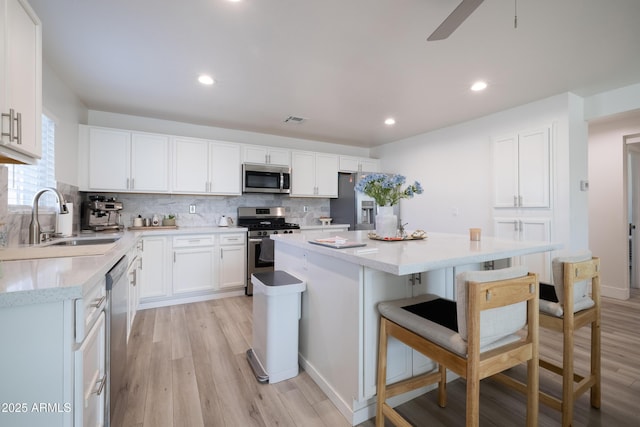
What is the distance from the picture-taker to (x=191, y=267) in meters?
3.62

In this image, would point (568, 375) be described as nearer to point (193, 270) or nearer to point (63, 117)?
point (193, 270)

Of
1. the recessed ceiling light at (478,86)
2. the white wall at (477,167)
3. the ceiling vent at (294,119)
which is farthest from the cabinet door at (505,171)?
the ceiling vent at (294,119)

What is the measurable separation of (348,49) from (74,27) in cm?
194

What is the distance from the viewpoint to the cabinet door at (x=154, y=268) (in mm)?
3357

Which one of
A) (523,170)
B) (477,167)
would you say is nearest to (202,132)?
(477,167)

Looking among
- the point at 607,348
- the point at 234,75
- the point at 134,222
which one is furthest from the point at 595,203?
the point at 134,222

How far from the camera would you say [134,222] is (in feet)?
12.3

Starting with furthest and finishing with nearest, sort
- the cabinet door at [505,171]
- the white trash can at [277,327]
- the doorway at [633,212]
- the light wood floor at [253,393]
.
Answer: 1. the doorway at [633,212]
2. the cabinet door at [505,171]
3. the white trash can at [277,327]
4. the light wood floor at [253,393]

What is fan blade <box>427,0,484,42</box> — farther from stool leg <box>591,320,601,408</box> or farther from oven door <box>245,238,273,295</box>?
oven door <box>245,238,273,295</box>

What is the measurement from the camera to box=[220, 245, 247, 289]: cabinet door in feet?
12.5

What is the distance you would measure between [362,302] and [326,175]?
11.9 feet

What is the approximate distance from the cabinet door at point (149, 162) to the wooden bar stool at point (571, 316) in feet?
13.1

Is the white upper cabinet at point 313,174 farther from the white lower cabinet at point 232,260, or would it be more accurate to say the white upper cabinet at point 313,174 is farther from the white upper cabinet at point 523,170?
the white upper cabinet at point 523,170

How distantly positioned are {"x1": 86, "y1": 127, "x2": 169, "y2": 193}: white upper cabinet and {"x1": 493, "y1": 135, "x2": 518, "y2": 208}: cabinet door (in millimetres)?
4268
